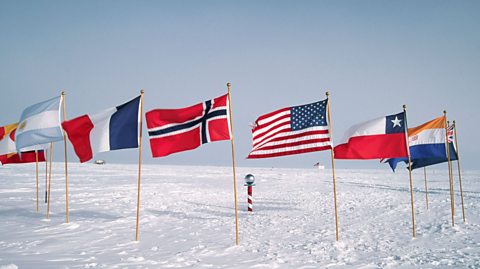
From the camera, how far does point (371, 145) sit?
9.18 metres

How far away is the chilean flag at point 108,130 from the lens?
885 centimetres

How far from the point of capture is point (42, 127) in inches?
399

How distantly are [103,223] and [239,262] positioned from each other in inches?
243

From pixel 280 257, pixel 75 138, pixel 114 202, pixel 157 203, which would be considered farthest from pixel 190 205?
pixel 280 257

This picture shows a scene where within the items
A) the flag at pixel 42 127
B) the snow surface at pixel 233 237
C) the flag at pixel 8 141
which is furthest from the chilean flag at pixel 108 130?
the flag at pixel 8 141

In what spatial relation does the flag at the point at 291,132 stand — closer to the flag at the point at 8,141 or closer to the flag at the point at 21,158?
the flag at the point at 8,141

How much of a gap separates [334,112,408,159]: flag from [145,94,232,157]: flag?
3.77 m

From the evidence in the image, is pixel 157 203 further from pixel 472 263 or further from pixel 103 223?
pixel 472 263

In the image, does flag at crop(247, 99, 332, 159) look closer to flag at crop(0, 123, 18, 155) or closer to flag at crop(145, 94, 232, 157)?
flag at crop(145, 94, 232, 157)

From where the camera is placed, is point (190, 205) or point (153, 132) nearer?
point (153, 132)

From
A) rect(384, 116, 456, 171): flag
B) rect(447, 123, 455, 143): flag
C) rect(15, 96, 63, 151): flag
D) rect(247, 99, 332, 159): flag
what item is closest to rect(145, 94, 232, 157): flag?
rect(247, 99, 332, 159): flag

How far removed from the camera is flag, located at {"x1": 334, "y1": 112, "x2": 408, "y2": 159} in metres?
8.96

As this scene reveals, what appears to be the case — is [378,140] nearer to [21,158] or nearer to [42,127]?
[42,127]

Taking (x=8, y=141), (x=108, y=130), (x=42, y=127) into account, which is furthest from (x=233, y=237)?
(x=8, y=141)
